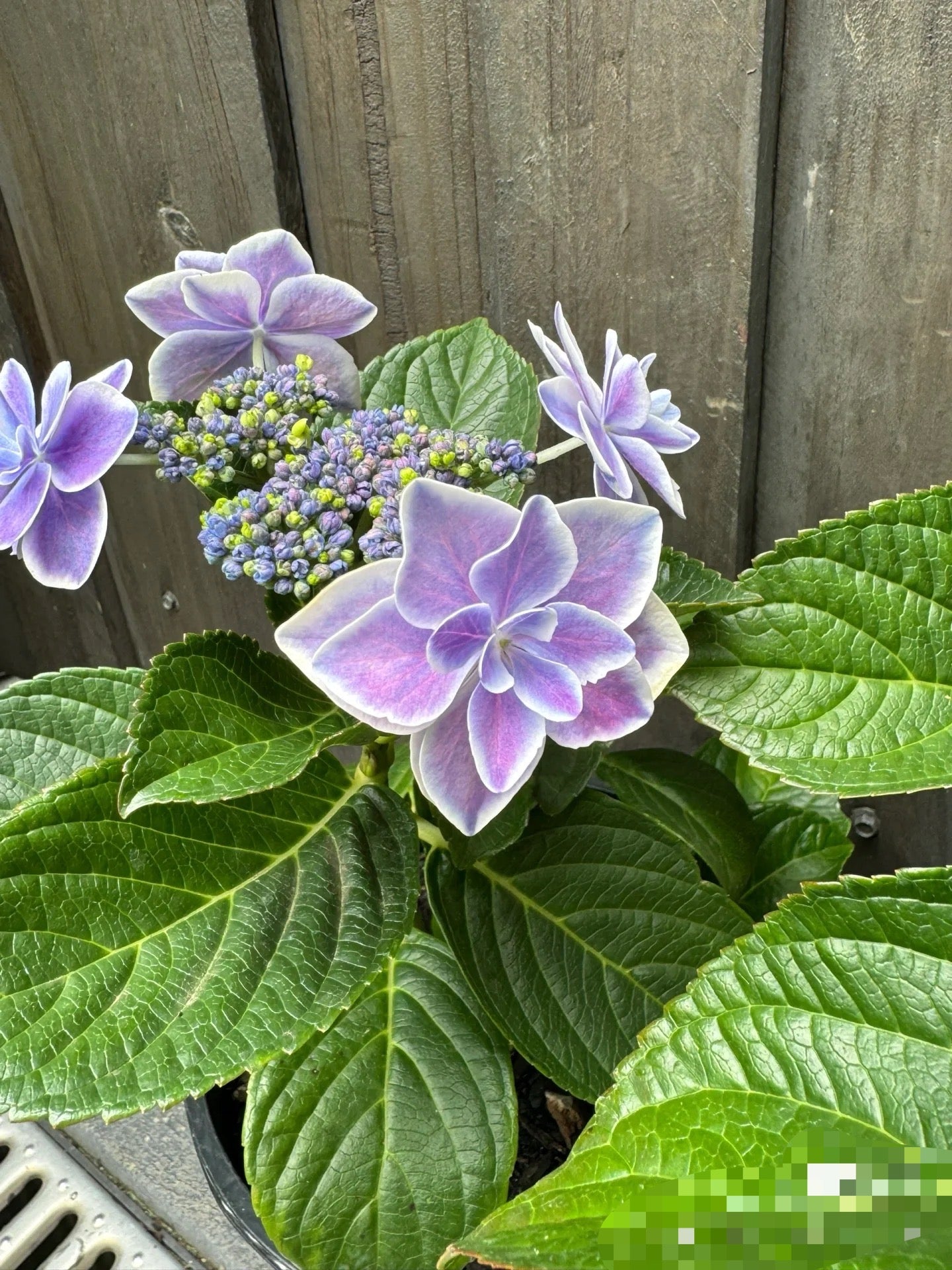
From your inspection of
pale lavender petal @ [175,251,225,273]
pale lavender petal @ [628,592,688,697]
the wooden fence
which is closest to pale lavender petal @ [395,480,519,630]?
pale lavender petal @ [628,592,688,697]

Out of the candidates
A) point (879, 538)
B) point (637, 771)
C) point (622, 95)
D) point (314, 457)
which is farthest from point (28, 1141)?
point (622, 95)

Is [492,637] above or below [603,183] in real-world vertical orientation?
below

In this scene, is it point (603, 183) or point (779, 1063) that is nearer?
point (779, 1063)

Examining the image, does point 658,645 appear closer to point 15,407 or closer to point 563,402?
point 563,402

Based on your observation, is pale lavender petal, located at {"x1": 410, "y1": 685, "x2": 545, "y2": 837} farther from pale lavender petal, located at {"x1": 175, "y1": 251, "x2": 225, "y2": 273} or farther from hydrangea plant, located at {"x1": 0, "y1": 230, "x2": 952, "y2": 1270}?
pale lavender petal, located at {"x1": 175, "y1": 251, "x2": 225, "y2": 273}

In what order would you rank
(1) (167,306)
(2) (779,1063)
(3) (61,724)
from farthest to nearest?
(3) (61,724)
(1) (167,306)
(2) (779,1063)

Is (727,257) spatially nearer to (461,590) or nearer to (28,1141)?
(461,590)

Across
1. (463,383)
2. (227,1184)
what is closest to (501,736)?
(463,383)
